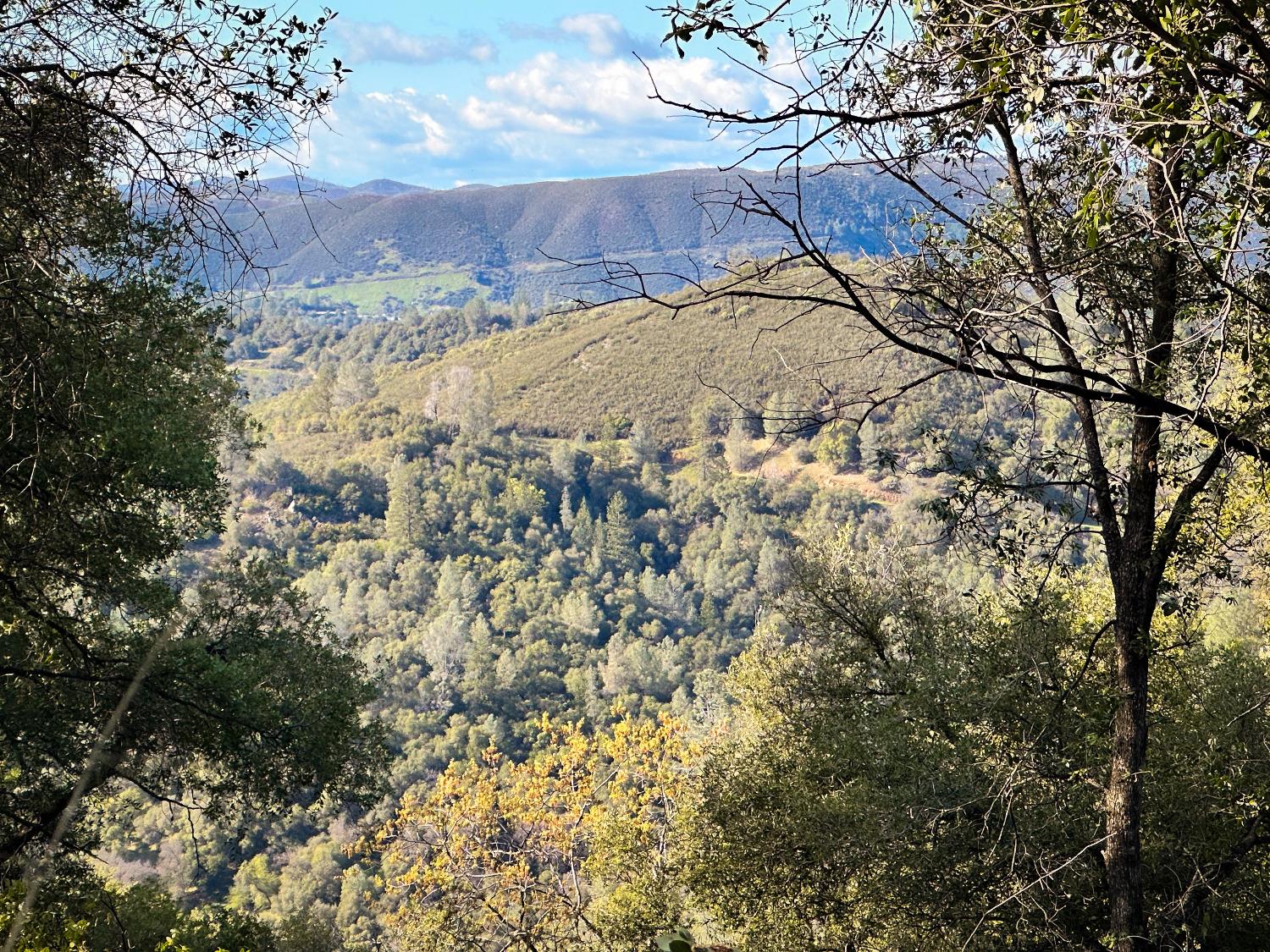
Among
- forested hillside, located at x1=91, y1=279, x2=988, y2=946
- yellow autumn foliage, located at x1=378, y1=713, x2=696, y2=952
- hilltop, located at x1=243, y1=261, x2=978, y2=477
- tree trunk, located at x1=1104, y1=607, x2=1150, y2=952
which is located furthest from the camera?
hilltop, located at x1=243, y1=261, x2=978, y2=477

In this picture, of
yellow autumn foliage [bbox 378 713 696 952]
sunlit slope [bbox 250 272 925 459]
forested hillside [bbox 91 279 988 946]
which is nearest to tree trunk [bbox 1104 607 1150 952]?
yellow autumn foliage [bbox 378 713 696 952]

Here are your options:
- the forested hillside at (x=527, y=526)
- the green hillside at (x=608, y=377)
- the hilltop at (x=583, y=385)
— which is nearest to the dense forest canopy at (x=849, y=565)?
the forested hillside at (x=527, y=526)

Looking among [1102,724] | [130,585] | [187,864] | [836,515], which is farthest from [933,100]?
[836,515]

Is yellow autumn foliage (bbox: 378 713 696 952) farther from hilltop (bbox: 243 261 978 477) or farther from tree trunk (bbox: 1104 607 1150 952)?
hilltop (bbox: 243 261 978 477)

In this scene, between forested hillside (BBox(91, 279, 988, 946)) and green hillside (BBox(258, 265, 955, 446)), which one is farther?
green hillside (BBox(258, 265, 955, 446))

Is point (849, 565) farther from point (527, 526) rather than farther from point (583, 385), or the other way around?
point (583, 385)

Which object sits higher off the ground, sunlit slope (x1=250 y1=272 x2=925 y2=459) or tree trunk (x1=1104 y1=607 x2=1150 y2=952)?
tree trunk (x1=1104 y1=607 x2=1150 y2=952)

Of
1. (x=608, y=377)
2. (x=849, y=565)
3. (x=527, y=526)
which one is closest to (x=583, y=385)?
(x=608, y=377)

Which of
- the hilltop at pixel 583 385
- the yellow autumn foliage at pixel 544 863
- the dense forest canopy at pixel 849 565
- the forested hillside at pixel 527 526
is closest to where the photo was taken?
the dense forest canopy at pixel 849 565

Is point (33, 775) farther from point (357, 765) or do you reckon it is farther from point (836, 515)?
point (836, 515)

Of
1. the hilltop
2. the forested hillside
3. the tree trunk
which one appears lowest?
the forested hillside

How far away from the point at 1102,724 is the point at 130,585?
607 centimetres

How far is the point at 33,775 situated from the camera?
6715 millimetres

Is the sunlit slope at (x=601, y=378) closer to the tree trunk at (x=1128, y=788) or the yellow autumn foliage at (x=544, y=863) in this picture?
the yellow autumn foliage at (x=544, y=863)
